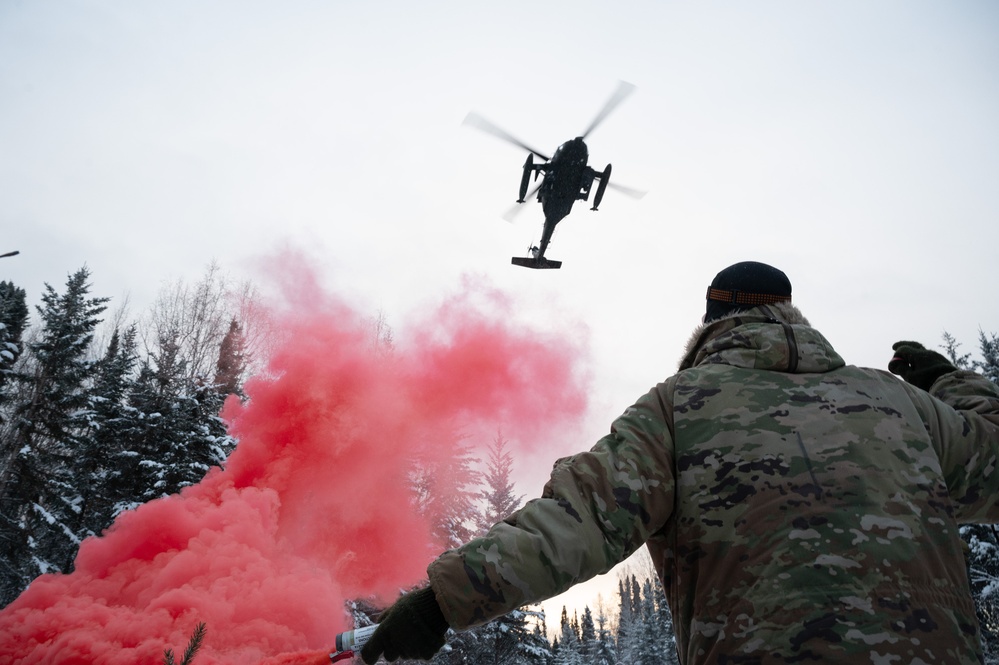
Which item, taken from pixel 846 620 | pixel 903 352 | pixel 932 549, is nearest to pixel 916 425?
pixel 932 549

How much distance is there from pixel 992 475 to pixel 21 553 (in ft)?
86.8

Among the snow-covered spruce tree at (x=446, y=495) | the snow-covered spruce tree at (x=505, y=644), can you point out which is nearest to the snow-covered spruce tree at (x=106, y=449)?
the snow-covered spruce tree at (x=446, y=495)

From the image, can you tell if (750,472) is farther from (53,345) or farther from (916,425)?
(53,345)

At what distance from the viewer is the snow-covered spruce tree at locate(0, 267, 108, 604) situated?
2023 cm

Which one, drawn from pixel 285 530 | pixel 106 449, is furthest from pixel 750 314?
pixel 106 449

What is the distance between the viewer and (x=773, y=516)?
5.60 ft

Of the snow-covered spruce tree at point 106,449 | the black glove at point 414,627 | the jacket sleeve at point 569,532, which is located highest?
the snow-covered spruce tree at point 106,449

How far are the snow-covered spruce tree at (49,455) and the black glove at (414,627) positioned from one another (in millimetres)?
22733

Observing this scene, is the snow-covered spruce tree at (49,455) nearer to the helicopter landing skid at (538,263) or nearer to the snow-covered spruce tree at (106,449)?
the snow-covered spruce tree at (106,449)

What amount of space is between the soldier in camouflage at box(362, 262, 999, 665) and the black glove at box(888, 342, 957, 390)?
2.01ft

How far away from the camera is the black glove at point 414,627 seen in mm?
1934

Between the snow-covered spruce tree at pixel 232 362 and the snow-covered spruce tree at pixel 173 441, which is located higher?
the snow-covered spruce tree at pixel 232 362

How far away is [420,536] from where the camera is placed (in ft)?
51.0

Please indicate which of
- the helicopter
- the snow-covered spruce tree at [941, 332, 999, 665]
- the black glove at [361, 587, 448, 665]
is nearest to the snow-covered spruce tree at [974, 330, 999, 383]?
the snow-covered spruce tree at [941, 332, 999, 665]
